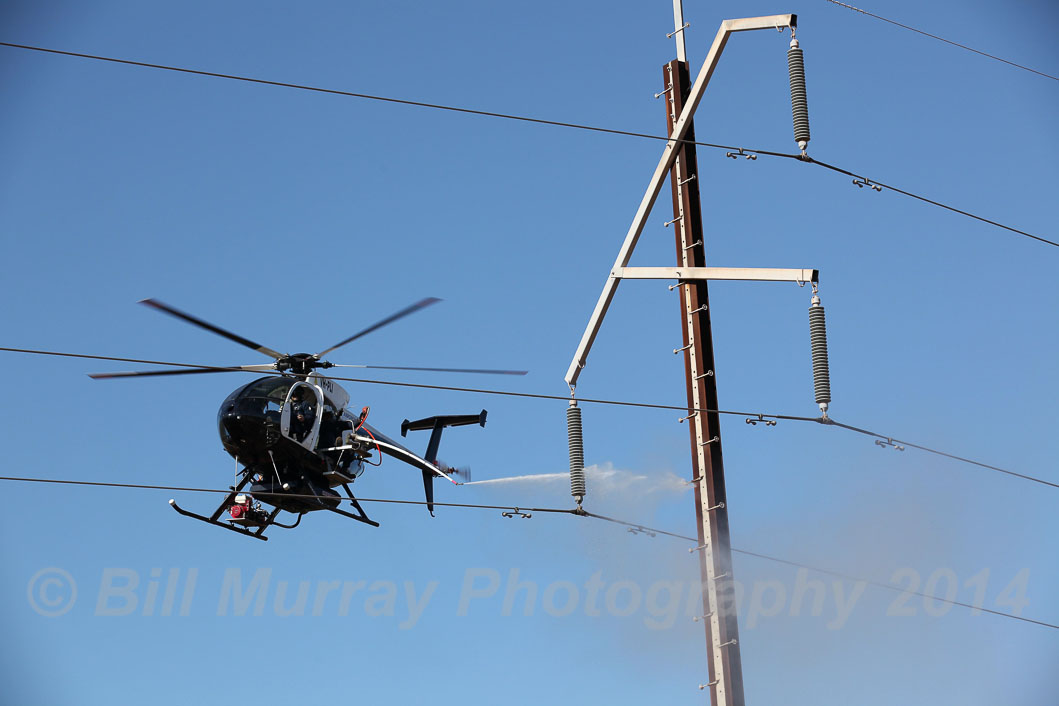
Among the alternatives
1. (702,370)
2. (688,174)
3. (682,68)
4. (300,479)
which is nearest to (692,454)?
(702,370)

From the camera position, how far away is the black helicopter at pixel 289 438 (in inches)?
784

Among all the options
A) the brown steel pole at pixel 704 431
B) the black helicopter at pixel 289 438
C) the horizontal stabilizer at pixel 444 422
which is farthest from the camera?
the horizontal stabilizer at pixel 444 422

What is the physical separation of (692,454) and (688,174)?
3770 mm

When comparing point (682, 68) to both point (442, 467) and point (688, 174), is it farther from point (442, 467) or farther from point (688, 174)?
point (442, 467)

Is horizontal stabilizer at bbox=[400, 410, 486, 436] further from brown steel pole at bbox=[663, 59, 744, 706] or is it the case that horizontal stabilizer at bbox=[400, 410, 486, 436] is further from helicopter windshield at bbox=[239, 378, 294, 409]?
brown steel pole at bbox=[663, 59, 744, 706]

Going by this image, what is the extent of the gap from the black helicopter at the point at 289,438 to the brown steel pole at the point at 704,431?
365 cm

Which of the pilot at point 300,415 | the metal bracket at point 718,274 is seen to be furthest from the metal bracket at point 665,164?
the pilot at point 300,415

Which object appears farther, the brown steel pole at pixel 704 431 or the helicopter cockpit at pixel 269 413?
the helicopter cockpit at pixel 269 413

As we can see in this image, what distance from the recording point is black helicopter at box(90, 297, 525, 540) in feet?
65.4

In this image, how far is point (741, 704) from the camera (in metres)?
14.9

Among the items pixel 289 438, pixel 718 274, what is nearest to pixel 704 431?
pixel 718 274

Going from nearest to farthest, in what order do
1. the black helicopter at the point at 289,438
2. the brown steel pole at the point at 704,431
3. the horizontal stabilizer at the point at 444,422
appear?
the brown steel pole at the point at 704,431
the black helicopter at the point at 289,438
the horizontal stabilizer at the point at 444,422

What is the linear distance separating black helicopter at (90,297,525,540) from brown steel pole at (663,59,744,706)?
12.0 ft

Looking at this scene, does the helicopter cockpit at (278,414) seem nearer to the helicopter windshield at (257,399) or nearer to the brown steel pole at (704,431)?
the helicopter windshield at (257,399)
